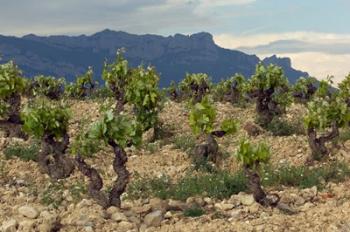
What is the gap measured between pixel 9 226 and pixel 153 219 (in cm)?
266

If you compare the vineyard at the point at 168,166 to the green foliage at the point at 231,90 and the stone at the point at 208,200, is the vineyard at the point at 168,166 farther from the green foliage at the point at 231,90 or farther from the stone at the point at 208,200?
the green foliage at the point at 231,90

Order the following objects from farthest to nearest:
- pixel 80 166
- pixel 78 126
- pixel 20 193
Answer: pixel 78 126, pixel 20 193, pixel 80 166

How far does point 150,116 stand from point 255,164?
816 centimetres

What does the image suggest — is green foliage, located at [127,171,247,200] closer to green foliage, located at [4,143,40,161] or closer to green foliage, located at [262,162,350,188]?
green foliage, located at [262,162,350,188]

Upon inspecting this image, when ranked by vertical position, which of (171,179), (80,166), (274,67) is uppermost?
(274,67)

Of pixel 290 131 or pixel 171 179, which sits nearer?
pixel 171 179

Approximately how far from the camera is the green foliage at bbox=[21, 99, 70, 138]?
14.0 metres

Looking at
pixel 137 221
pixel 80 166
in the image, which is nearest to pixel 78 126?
pixel 80 166

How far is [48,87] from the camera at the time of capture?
3234cm

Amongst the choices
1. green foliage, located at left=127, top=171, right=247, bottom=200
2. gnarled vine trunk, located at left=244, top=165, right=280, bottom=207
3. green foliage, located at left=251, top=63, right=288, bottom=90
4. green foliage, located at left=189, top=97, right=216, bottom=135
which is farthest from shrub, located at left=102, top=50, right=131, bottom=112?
gnarled vine trunk, located at left=244, top=165, right=280, bottom=207

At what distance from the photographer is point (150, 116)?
19.8 meters

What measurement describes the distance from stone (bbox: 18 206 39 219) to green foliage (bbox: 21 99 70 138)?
3258 millimetres

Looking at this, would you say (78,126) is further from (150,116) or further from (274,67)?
(274,67)

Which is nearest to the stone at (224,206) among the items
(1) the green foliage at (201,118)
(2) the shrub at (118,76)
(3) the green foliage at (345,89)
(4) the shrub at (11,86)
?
(1) the green foliage at (201,118)
